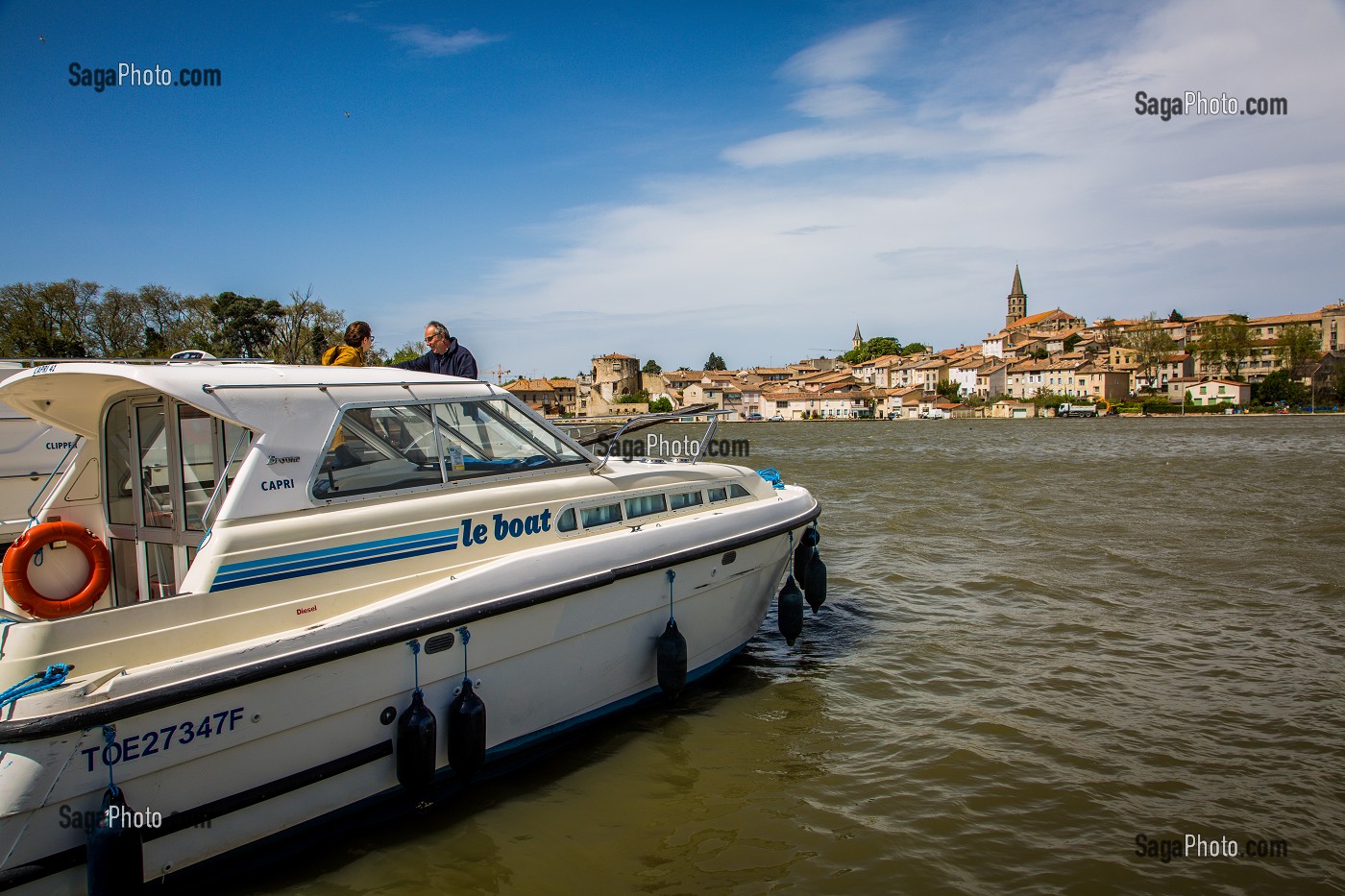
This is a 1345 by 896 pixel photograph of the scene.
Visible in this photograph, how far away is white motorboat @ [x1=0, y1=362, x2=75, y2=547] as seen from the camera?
9914 mm

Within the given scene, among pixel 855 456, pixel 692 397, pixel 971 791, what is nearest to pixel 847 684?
pixel 971 791

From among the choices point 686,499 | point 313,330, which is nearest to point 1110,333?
point 313,330

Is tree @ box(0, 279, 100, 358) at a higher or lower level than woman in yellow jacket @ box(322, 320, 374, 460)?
higher

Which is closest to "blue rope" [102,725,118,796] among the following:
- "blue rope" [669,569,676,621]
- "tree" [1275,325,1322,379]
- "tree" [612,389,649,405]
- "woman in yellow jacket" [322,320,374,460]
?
"woman in yellow jacket" [322,320,374,460]

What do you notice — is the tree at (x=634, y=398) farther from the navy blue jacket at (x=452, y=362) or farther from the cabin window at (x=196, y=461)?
the cabin window at (x=196, y=461)

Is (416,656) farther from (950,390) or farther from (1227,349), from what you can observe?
(1227,349)

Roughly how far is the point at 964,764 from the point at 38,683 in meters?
5.38

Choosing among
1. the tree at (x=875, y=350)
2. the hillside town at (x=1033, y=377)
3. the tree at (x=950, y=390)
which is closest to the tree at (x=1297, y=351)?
the hillside town at (x=1033, y=377)

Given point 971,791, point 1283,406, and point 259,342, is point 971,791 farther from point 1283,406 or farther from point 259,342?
point 1283,406

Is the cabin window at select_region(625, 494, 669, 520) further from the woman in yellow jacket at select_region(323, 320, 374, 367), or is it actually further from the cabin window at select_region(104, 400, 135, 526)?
the cabin window at select_region(104, 400, 135, 526)

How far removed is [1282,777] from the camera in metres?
5.52

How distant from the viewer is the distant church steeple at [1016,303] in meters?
192

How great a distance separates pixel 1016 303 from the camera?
632 feet

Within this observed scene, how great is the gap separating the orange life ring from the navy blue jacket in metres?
2.77
